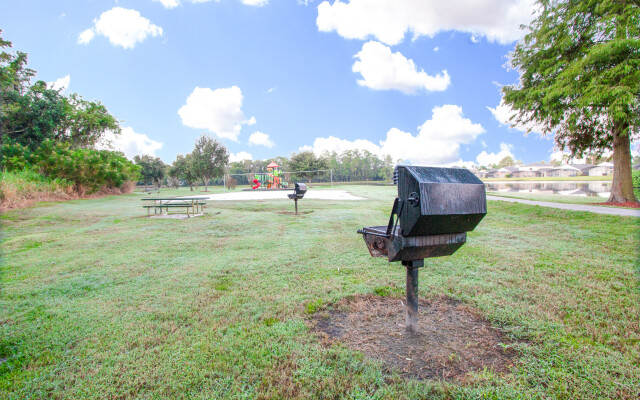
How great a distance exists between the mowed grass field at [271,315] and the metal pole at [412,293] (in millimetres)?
528

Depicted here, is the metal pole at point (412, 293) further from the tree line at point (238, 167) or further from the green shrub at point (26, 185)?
the tree line at point (238, 167)

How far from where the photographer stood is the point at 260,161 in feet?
250

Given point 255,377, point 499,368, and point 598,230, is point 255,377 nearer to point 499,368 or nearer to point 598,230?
point 499,368

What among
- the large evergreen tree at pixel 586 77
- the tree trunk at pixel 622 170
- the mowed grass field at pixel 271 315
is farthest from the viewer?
the tree trunk at pixel 622 170

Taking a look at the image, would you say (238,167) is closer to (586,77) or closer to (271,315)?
(586,77)

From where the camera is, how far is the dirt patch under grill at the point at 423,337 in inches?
75.0

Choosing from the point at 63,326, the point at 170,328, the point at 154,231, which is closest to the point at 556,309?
the point at 170,328

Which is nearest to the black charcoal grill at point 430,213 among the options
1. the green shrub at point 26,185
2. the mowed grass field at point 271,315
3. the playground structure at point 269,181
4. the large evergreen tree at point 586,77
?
the mowed grass field at point 271,315

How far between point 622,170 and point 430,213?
14761mm

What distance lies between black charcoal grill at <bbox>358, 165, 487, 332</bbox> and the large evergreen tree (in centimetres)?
1089

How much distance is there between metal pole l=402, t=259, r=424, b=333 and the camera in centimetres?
218

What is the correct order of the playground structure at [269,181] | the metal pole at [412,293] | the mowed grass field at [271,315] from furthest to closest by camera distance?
the playground structure at [269,181] < the metal pole at [412,293] < the mowed grass field at [271,315]

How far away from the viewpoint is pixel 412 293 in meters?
2.24

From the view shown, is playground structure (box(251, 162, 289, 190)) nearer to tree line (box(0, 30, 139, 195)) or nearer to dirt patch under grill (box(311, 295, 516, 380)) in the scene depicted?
tree line (box(0, 30, 139, 195))
